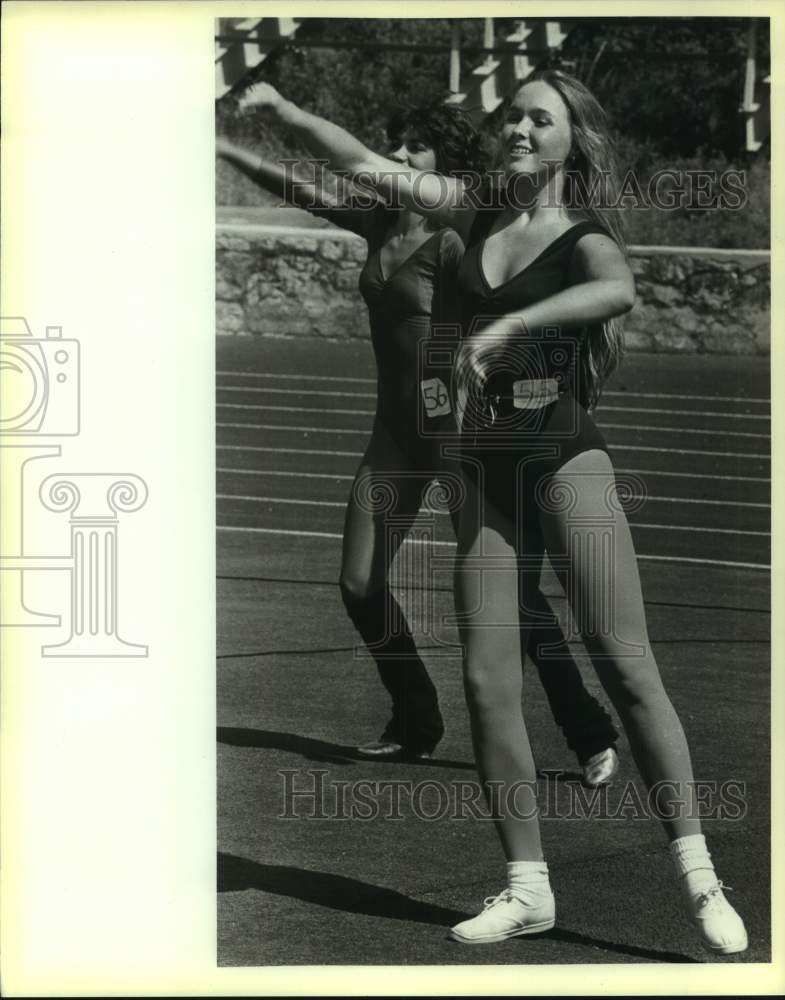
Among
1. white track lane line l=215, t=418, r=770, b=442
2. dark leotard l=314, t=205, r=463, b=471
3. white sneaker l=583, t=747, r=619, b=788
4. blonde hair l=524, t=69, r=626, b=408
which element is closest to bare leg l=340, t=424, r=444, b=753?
dark leotard l=314, t=205, r=463, b=471

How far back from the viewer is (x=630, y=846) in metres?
6.14

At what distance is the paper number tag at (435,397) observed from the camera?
611 centimetres

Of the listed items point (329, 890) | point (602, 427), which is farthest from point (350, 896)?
point (602, 427)

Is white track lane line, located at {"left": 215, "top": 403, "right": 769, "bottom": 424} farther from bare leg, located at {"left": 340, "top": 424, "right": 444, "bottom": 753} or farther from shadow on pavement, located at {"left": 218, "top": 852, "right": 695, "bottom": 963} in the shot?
shadow on pavement, located at {"left": 218, "top": 852, "right": 695, "bottom": 963}

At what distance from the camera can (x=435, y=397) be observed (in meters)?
6.14

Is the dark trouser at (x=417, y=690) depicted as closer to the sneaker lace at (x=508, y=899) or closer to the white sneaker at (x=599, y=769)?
the white sneaker at (x=599, y=769)

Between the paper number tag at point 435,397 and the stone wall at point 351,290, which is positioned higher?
the stone wall at point 351,290

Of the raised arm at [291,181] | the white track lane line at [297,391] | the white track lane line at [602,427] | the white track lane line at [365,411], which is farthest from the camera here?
the white track lane line at [602,427]

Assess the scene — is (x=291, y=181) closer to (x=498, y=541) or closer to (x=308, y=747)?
(x=498, y=541)

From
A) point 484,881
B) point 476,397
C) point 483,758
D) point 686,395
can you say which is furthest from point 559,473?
point 686,395

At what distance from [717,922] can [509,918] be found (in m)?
0.56

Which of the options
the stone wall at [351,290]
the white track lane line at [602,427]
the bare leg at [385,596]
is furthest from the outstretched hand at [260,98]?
the white track lane line at [602,427]

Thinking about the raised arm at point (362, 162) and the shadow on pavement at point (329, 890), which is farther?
the raised arm at point (362, 162)

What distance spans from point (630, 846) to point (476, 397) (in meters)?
1.35
